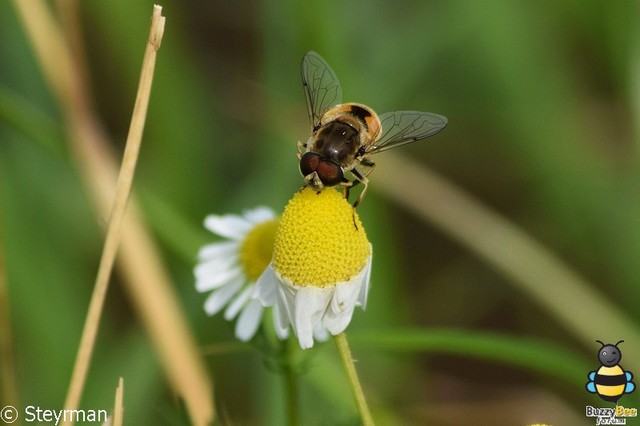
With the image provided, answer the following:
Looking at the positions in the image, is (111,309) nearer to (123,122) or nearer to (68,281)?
(68,281)

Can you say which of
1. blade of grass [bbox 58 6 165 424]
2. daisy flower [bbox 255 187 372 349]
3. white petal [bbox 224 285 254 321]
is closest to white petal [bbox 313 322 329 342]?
white petal [bbox 224 285 254 321]

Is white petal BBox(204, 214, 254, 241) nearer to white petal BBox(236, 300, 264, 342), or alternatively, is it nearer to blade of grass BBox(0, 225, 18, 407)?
white petal BBox(236, 300, 264, 342)

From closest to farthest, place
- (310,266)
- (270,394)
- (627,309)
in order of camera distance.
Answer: (310,266) < (270,394) < (627,309)

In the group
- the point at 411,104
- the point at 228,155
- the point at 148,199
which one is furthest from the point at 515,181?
the point at 148,199

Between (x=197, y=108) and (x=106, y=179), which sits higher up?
(x=197, y=108)
